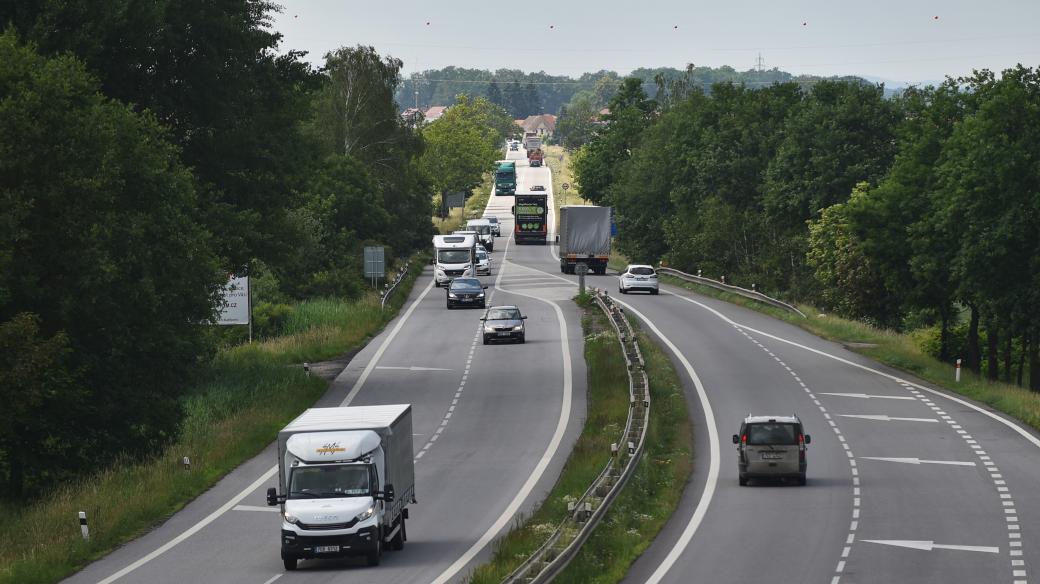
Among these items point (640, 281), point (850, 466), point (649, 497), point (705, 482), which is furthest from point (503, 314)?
point (649, 497)

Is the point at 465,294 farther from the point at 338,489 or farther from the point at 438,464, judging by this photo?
the point at 338,489

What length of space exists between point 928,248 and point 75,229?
35627 mm

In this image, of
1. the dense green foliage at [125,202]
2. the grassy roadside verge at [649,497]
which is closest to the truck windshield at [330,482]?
the grassy roadside verge at [649,497]

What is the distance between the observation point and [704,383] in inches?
1944

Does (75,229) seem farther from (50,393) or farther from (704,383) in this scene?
(704,383)

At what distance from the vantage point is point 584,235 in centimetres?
9250

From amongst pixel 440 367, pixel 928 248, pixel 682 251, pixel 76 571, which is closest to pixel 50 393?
pixel 76 571

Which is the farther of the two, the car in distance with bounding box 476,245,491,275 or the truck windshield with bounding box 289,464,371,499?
the car in distance with bounding box 476,245,491,275

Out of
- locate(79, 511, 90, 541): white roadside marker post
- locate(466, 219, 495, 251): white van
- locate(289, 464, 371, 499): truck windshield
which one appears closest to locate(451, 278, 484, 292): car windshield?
locate(79, 511, 90, 541): white roadside marker post

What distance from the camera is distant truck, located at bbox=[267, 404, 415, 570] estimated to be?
2361 cm

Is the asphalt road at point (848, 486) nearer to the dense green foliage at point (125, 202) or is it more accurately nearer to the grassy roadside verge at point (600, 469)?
the grassy roadside verge at point (600, 469)

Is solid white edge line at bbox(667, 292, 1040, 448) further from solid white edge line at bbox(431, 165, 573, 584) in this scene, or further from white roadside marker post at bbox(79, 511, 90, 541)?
white roadside marker post at bbox(79, 511, 90, 541)

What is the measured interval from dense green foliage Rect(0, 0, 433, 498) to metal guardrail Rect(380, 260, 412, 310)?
22021mm

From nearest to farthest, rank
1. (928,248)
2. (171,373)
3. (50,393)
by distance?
1. (50,393)
2. (171,373)
3. (928,248)
